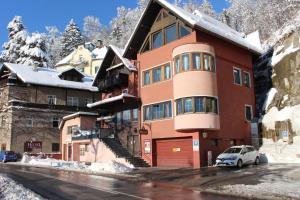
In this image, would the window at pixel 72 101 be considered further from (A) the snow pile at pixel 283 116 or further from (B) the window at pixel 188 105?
(A) the snow pile at pixel 283 116

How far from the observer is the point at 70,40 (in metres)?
108

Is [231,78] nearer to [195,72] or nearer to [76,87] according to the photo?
[195,72]

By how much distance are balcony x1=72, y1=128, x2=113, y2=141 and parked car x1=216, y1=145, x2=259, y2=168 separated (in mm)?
14073

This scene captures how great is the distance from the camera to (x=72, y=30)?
108 metres

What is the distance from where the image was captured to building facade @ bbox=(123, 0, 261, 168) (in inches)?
1182

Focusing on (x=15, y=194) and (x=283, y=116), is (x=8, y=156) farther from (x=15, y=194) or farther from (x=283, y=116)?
(x=15, y=194)

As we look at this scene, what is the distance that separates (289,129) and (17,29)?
242ft

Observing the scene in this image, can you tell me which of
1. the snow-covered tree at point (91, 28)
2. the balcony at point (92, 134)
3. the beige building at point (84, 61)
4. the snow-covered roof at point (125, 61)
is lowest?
the balcony at point (92, 134)

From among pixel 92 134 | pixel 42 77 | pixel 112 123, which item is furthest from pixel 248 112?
pixel 42 77

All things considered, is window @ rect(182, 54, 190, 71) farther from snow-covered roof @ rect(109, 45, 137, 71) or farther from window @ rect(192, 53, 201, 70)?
snow-covered roof @ rect(109, 45, 137, 71)

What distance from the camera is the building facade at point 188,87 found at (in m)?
30.0

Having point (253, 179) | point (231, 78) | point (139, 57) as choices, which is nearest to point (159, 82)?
point (139, 57)

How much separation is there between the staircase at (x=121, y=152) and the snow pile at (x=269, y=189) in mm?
15801

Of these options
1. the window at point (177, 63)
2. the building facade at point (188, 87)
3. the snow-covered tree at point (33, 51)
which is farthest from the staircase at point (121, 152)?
the snow-covered tree at point (33, 51)
